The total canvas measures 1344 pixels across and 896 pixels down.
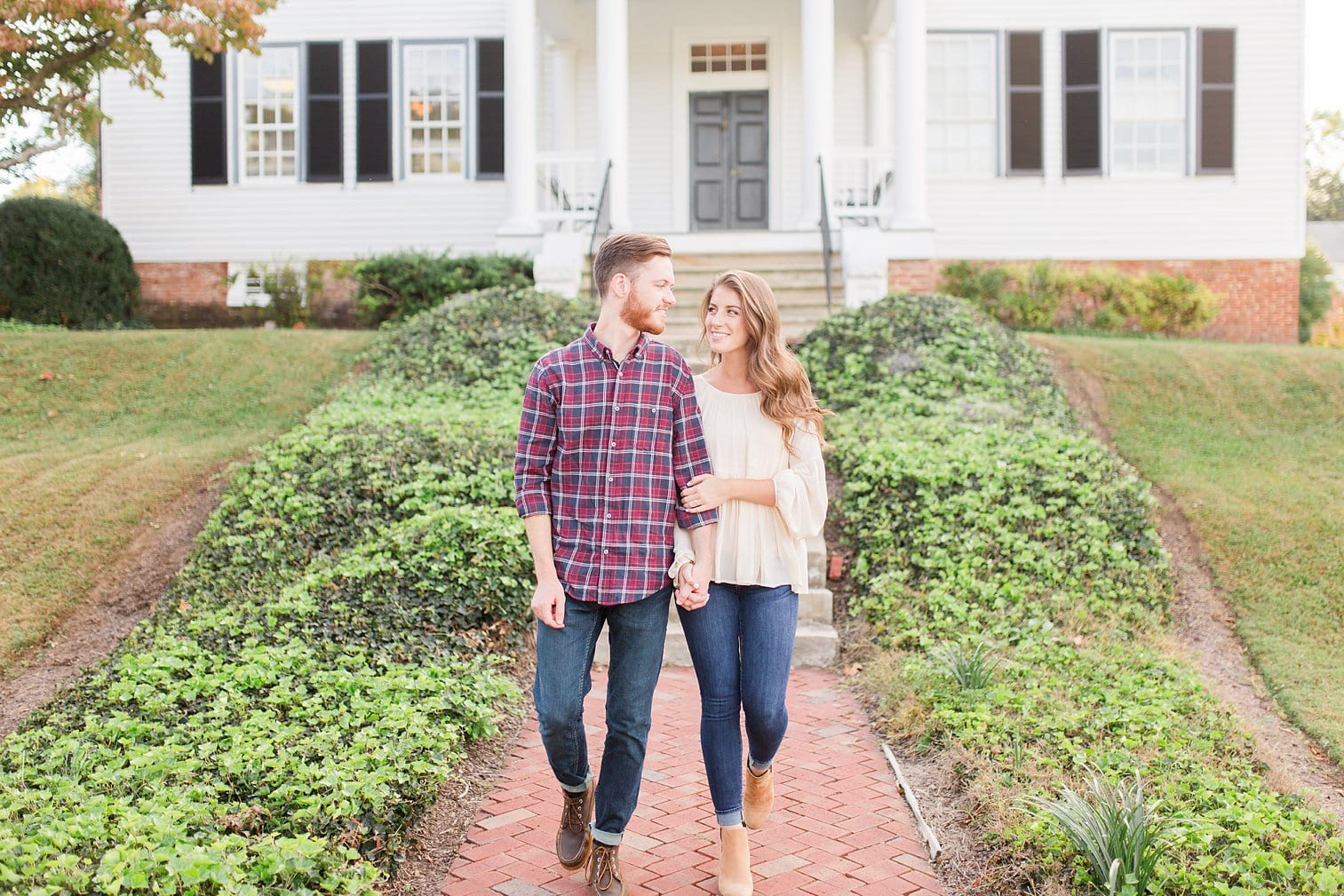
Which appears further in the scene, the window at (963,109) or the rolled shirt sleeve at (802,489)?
the window at (963,109)

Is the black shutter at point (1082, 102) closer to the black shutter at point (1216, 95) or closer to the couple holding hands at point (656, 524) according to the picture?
the black shutter at point (1216, 95)

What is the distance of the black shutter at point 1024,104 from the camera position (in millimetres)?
15156

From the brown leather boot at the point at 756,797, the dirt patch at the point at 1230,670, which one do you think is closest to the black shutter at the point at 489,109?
the dirt patch at the point at 1230,670

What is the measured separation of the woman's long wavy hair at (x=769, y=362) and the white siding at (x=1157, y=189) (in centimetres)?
1221

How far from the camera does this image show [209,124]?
51.5ft

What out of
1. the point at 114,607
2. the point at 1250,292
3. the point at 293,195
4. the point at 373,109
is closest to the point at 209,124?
the point at 293,195

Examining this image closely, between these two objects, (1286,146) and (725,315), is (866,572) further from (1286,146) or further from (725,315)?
(1286,146)

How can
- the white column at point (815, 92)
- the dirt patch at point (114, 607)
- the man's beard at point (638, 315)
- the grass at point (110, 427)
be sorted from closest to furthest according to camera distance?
the man's beard at point (638, 315), the dirt patch at point (114, 607), the grass at point (110, 427), the white column at point (815, 92)

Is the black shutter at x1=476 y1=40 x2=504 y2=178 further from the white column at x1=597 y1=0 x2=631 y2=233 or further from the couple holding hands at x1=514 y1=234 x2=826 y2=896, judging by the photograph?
the couple holding hands at x1=514 y1=234 x2=826 y2=896

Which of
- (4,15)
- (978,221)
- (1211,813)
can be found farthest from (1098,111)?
(1211,813)

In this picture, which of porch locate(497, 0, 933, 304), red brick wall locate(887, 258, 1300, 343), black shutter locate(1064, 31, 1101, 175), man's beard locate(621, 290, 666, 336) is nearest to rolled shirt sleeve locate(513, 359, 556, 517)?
man's beard locate(621, 290, 666, 336)

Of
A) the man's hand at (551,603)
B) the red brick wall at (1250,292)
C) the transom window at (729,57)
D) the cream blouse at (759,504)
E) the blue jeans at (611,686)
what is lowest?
the blue jeans at (611,686)

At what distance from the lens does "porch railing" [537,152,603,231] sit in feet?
43.3

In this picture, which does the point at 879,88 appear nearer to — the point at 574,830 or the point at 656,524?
the point at 656,524
